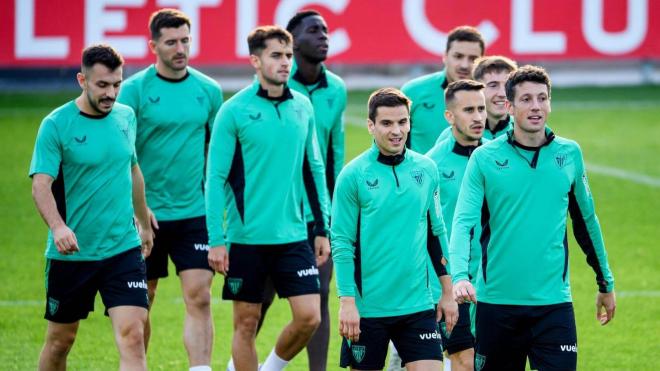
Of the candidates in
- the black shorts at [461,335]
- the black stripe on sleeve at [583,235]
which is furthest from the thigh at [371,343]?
the black stripe on sleeve at [583,235]

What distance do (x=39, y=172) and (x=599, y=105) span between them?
Answer: 1777 centimetres

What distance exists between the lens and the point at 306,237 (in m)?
9.27

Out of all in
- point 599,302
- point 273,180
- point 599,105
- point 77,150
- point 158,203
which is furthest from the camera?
point 599,105

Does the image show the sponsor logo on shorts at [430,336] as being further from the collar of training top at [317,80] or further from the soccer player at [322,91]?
the collar of training top at [317,80]

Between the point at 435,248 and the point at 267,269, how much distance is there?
1586 mm

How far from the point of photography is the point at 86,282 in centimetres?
856

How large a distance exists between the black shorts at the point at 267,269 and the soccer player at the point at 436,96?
1.67 m

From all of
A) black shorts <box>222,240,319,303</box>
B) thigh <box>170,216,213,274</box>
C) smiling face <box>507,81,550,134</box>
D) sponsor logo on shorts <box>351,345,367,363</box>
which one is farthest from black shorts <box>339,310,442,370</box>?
thigh <box>170,216,213,274</box>

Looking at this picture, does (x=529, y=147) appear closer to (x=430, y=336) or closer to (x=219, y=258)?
(x=430, y=336)

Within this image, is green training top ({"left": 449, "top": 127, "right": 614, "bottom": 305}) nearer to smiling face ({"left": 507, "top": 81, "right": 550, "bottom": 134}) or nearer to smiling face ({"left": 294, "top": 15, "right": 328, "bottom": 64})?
smiling face ({"left": 507, "top": 81, "right": 550, "bottom": 134})

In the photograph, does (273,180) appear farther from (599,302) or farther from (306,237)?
(599,302)

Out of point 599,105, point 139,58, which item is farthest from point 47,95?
point 599,105

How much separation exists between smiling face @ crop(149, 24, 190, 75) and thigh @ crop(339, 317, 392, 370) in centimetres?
297

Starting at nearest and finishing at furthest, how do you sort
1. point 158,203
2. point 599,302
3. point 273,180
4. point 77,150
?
point 599,302 < point 77,150 < point 273,180 < point 158,203
